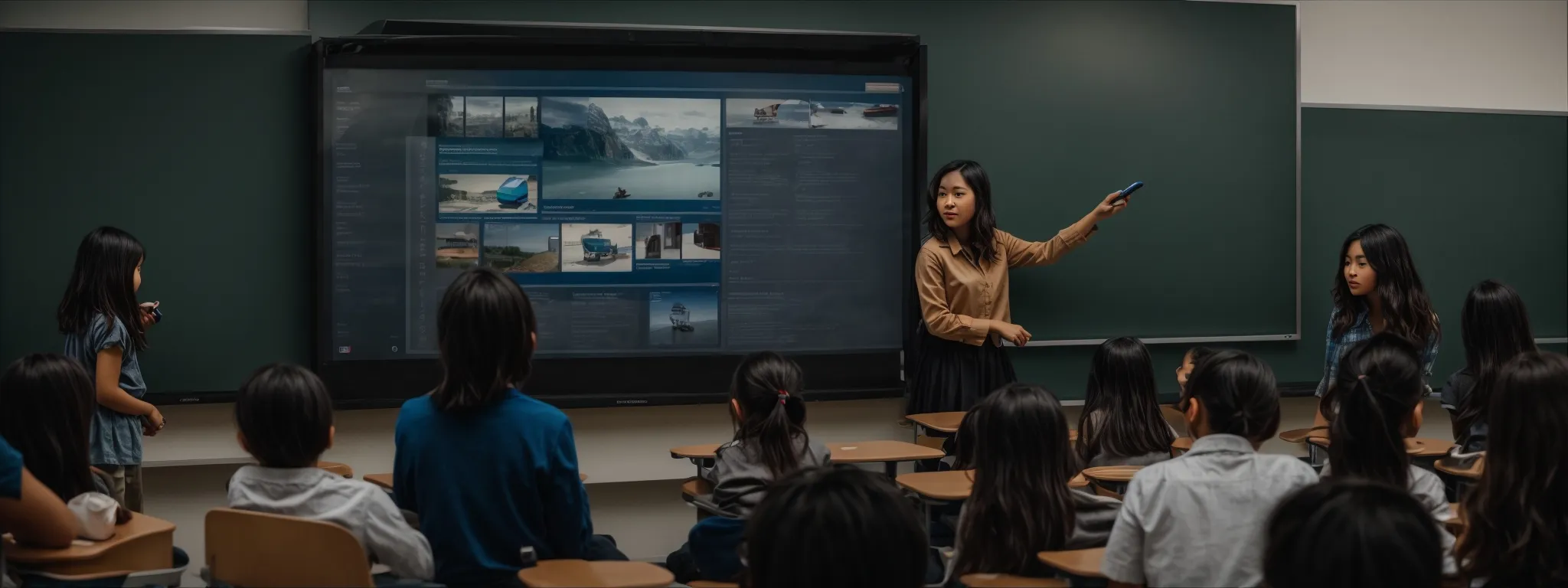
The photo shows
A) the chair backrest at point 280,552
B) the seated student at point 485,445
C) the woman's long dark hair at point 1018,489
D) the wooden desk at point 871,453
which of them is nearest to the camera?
the chair backrest at point 280,552

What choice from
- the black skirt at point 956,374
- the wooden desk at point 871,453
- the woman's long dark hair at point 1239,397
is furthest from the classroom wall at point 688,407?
the woman's long dark hair at point 1239,397

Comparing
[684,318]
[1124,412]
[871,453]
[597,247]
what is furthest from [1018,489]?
[597,247]

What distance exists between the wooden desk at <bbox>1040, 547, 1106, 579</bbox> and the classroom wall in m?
2.56

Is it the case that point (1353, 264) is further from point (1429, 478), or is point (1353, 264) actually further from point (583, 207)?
point (583, 207)

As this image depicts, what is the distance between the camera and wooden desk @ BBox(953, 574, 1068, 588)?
6.93 feet

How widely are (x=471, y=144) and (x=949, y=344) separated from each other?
1.93 m

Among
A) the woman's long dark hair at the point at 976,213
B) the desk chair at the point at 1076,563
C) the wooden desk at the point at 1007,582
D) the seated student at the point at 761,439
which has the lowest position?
the wooden desk at the point at 1007,582

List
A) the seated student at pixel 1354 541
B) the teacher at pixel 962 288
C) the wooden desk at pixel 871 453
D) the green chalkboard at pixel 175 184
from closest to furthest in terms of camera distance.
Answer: the seated student at pixel 1354 541 < the wooden desk at pixel 871 453 < the green chalkboard at pixel 175 184 < the teacher at pixel 962 288

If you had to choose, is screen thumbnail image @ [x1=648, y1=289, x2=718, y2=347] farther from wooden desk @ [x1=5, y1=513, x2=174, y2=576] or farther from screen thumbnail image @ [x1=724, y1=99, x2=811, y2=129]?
wooden desk @ [x1=5, y1=513, x2=174, y2=576]

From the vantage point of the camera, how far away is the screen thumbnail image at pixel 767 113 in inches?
179

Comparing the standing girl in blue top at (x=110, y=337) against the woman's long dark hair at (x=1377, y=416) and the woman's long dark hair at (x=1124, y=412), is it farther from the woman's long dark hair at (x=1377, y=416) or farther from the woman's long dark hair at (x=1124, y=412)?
the woman's long dark hair at (x=1377, y=416)

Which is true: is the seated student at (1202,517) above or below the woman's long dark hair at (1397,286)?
below

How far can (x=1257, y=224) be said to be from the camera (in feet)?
16.5

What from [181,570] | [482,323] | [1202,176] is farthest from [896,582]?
[1202,176]
